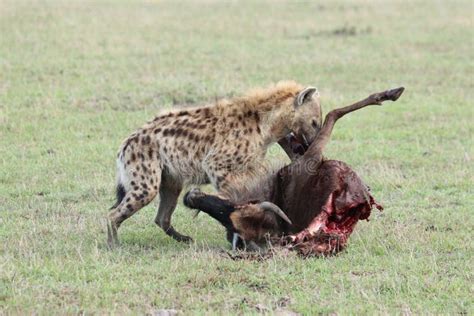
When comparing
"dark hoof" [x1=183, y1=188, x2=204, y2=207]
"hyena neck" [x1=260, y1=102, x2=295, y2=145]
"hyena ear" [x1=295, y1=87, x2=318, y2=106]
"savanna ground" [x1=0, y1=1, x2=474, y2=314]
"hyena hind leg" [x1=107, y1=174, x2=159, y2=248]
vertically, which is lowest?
"savanna ground" [x1=0, y1=1, x2=474, y2=314]

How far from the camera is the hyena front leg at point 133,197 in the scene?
6586 mm

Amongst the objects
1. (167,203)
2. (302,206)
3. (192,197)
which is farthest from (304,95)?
(192,197)

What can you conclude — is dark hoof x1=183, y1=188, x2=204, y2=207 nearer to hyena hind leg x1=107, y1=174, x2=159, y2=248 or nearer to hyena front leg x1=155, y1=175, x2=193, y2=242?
hyena hind leg x1=107, y1=174, x2=159, y2=248

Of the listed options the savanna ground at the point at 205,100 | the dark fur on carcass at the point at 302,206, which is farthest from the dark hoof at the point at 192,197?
the savanna ground at the point at 205,100

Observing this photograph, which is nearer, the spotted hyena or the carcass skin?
the carcass skin

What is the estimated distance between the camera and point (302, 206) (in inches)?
255

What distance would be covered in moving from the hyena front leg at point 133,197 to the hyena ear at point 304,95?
1.13m

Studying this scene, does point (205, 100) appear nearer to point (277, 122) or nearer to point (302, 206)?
point (277, 122)

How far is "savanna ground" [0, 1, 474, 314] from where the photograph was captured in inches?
211

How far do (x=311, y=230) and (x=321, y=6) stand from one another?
43.5 feet

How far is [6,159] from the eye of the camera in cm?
915

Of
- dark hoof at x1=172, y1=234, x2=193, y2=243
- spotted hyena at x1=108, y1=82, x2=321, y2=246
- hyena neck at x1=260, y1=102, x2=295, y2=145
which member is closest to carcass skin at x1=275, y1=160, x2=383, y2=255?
spotted hyena at x1=108, y1=82, x2=321, y2=246

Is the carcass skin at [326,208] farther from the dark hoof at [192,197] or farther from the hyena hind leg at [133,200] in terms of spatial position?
the hyena hind leg at [133,200]

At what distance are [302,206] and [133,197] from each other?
110 centimetres
